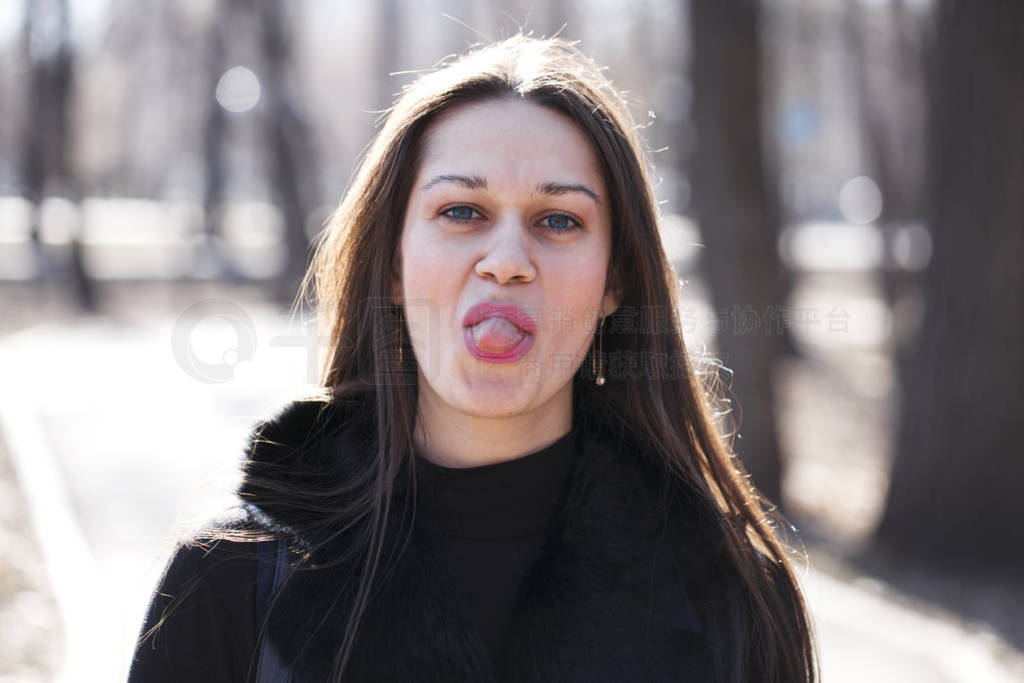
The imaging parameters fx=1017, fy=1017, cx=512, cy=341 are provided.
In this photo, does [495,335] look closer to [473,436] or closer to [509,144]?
[473,436]

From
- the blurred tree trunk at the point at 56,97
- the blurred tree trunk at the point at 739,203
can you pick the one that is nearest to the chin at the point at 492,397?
the blurred tree trunk at the point at 739,203

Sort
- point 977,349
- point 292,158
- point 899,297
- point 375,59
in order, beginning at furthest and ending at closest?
point 375,59 → point 292,158 → point 899,297 → point 977,349

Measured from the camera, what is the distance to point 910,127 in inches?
892

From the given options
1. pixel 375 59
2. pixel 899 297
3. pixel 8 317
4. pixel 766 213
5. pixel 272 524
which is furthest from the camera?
pixel 375 59

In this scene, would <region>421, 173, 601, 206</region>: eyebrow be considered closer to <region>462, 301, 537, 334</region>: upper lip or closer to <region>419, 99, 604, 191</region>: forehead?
<region>419, 99, 604, 191</region>: forehead

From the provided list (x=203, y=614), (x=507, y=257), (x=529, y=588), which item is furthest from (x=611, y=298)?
(x=203, y=614)

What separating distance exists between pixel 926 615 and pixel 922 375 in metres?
1.66

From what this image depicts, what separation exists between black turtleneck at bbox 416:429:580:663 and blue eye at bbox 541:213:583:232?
21.9 inches

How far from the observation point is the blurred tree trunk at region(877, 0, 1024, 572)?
6.66 metres

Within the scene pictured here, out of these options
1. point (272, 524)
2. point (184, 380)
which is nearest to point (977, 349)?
point (272, 524)

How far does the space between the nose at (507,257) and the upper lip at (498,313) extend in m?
0.06

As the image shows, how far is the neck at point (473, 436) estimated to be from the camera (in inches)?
98.5

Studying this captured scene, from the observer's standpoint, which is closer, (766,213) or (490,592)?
(490,592)

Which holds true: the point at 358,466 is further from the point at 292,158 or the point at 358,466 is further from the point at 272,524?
the point at 292,158
